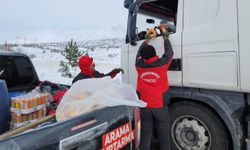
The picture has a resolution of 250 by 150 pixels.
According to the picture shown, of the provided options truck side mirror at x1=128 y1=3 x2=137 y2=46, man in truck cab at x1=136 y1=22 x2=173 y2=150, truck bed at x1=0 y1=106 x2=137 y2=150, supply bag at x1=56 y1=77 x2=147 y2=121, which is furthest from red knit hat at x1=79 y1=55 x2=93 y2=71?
truck bed at x1=0 y1=106 x2=137 y2=150

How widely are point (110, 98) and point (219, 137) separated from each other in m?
1.89

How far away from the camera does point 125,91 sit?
106 inches

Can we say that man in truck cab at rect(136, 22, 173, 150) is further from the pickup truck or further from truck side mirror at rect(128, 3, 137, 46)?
the pickup truck

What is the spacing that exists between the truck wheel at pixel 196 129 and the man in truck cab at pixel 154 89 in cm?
22

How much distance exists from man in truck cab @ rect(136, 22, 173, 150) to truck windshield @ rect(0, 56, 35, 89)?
2.04 m

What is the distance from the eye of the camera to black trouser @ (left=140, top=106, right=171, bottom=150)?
3559 millimetres

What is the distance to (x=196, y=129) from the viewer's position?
354cm

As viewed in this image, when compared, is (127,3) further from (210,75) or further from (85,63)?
(210,75)

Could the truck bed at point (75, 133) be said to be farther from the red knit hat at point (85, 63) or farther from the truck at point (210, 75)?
the red knit hat at point (85, 63)

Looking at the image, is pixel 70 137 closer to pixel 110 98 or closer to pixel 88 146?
pixel 88 146

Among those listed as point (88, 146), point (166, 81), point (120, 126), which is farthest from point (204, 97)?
point (88, 146)

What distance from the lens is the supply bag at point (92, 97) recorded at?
2258mm

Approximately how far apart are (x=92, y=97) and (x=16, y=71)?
7.54 feet

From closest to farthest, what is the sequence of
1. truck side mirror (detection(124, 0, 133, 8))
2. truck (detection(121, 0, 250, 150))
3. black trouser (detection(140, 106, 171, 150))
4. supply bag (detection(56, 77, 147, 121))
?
1. supply bag (detection(56, 77, 147, 121))
2. truck (detection(121, 0, 250, 150))
3. black trouser (detection(140, 106, 171, 150))
4. truck side mirror (detection(124, 0, 133, 8))
